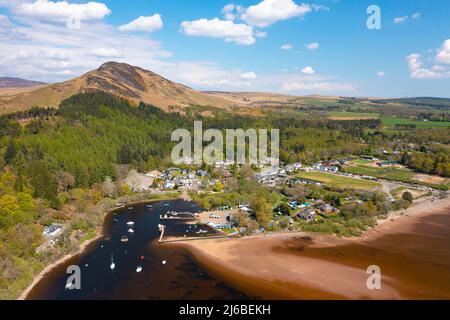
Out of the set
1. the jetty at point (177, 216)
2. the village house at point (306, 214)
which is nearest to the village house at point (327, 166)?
the village house at point (306, 214)

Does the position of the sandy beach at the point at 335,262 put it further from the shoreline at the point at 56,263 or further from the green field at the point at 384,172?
the green field at the point at 384,172

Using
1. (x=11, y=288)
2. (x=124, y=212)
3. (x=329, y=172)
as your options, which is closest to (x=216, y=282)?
(x=11, y=288)

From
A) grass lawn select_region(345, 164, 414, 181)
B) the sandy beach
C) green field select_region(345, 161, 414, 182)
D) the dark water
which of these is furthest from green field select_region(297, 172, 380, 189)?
the dark water

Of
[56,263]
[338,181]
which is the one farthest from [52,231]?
[338,181]

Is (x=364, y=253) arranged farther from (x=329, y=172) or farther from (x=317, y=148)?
(x=317, y=148)

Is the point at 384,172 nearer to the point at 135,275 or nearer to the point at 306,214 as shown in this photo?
the point at 306,214

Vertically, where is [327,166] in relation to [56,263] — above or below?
above
